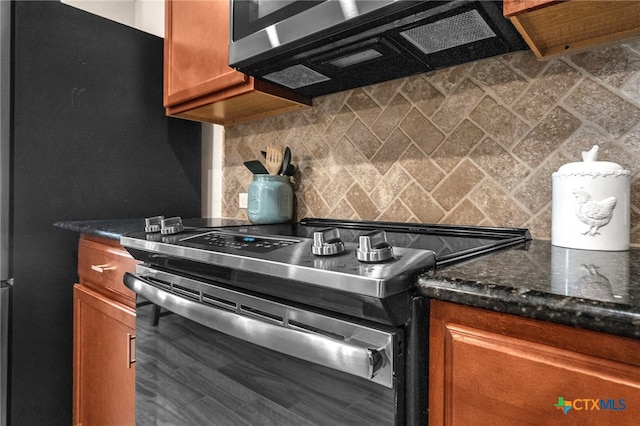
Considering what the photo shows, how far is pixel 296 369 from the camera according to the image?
0.68 meters

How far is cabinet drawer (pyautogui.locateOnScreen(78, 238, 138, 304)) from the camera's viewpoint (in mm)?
1210

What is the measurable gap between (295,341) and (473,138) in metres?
0.81

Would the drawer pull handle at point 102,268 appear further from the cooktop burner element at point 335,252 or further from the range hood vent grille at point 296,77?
the range hood vent grille at point 296,77

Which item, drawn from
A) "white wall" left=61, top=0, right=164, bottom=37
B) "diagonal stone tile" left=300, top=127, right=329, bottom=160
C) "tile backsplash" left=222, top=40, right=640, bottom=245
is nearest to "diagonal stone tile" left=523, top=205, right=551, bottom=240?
"tile backsplash" left=222, top=40, right=640, bottom=245

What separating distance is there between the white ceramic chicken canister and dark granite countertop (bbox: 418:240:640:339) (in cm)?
7

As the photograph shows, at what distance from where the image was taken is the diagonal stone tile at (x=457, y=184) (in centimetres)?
110

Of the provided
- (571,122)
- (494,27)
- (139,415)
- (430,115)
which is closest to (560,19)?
(494,27)

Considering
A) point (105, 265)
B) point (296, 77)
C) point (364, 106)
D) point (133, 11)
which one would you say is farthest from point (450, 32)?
point (133, 11)

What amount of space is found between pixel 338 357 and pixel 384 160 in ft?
2.76

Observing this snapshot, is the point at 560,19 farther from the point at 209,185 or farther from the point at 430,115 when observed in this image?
the point at 209,185

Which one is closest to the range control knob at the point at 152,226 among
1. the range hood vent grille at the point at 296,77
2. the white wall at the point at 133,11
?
the range hood vent grille at the point at 296,77

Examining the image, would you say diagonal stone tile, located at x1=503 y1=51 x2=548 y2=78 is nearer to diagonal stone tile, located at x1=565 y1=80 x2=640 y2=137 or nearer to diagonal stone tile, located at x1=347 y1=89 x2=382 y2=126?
diagonal stone tile, located at x1=565 y1=80 x2=640 y2=137

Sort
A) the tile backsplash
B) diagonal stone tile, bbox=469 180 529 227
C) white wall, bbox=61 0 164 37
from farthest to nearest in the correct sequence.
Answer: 1. white wall, bbox=61 0 164 37
2. diagonal stone tile, bbox=469 180 529 227
3. the tile backsplash

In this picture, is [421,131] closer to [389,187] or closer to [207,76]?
[389,187]
